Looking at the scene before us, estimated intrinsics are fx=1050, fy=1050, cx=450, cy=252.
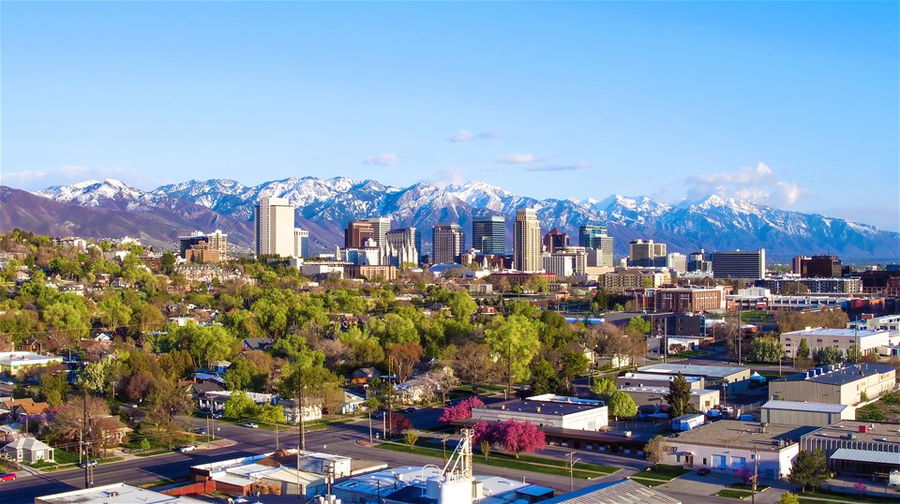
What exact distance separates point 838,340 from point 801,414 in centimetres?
2749

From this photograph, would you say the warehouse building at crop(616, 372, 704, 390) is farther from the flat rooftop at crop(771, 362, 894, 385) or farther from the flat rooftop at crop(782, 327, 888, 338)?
the flat rooftop at crop(782, 327, 888, 338)

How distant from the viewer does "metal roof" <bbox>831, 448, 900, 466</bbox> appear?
31.4 meters

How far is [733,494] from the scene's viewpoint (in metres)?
29.8

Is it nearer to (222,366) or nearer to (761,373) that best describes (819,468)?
(761,373)

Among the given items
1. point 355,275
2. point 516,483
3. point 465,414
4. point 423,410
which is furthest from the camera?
point 355,275

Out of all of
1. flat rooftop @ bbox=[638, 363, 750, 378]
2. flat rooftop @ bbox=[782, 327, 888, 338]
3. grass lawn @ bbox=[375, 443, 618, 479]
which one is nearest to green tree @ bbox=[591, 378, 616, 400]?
flat rooftop @ bbox=[638, 363, 750, 378]

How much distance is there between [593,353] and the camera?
2517 inches

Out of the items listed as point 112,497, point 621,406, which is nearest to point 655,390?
point 621,406

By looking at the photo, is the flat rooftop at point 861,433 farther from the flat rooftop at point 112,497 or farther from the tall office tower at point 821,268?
the tall office tower at point 821,268

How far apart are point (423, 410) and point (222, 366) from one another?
48.7 ft

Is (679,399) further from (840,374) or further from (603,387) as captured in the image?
(840,374)

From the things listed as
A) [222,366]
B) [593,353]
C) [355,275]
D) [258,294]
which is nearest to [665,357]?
[593,353]

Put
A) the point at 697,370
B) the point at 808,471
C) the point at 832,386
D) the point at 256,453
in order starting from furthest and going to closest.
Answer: the point at 697,370
the point at 832,386
the point at 256,453
the point at 808,471

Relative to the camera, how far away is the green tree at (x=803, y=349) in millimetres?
61906
